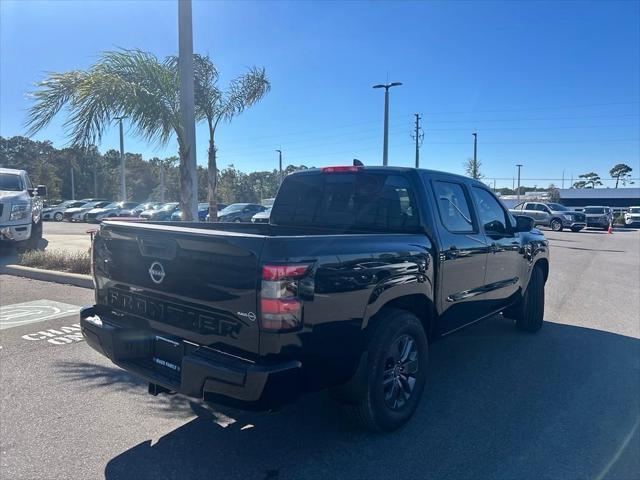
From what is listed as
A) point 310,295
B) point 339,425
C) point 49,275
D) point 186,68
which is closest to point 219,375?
point 310,295

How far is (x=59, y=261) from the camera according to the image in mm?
10148

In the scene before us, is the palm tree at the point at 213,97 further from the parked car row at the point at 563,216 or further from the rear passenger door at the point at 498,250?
the parked car row at the point at 563,216

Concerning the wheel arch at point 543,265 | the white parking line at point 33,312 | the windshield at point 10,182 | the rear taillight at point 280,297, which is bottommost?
the white parking line at point 33,312

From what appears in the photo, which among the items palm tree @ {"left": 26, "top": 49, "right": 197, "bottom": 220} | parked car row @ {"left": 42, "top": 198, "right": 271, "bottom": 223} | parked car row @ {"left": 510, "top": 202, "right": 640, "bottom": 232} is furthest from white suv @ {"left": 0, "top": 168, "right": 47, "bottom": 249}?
parked car row @ {"left": 510, "top": 202, "right": 640, "bottom": 232}

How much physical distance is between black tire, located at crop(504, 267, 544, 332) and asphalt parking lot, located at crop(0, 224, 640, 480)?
1.41 feet

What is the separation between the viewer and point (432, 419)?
388 cm

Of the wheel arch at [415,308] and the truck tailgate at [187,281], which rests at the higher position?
the truck tailgate at [187,281]

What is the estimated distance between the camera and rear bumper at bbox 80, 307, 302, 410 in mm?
2740

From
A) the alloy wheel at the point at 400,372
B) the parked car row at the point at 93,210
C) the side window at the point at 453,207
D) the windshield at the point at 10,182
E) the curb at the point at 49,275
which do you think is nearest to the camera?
the alloy wheel at the point at 400,372

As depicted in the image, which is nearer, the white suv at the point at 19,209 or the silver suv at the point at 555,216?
the white suv at the point at 19,209

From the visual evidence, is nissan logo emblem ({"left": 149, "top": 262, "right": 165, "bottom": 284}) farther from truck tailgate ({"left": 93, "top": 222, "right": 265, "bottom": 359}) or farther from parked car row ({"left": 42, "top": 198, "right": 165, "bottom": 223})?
parked car row ({"left": 42, "top": 198, "right": 165, "bottom": 223})

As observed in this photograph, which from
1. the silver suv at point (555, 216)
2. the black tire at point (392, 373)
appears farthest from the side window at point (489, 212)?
the silver suv at point (555, 216)

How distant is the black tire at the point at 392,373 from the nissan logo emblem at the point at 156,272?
1460 millimetres

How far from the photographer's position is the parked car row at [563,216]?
31656 millimetres
